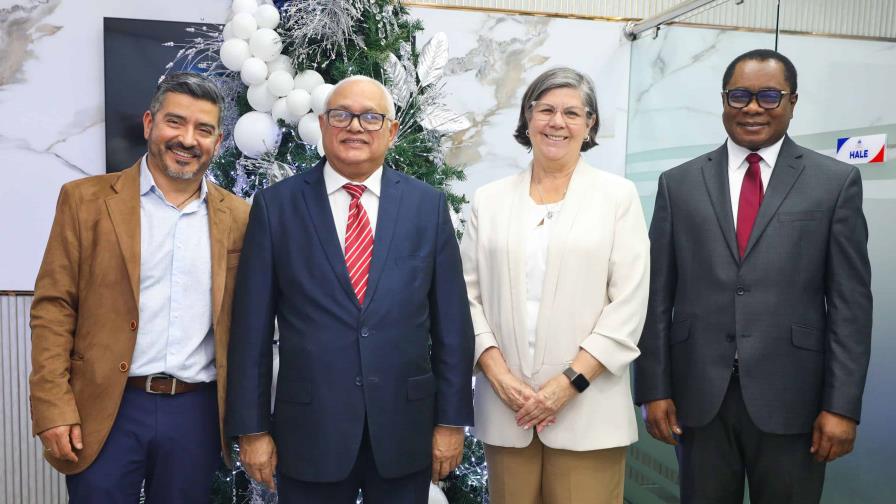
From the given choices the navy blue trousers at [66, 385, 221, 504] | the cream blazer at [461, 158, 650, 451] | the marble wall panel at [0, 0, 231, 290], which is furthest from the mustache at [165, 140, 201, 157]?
the marble wall panel at [0, 0, 231, 290]

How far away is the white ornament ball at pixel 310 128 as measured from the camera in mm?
2584

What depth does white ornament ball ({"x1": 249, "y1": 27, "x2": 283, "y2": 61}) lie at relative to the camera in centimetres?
261

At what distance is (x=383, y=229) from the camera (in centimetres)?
180

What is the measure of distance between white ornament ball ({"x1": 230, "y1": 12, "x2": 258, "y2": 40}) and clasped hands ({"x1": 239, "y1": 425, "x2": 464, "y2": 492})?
153cm

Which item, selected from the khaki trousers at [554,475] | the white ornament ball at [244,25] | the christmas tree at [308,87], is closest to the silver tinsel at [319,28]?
the christmas tree at [308,87]

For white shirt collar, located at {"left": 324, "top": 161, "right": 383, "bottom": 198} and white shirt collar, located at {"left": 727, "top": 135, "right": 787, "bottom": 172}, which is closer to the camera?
white shirt collar, located at {"left": 324, "top": 161, "right": 383, "bottom": 198}

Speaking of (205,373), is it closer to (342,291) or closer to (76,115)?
(342,291)

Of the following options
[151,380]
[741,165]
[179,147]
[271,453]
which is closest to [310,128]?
[179,147]

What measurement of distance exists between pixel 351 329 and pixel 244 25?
1.43 meters

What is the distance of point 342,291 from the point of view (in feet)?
5.73

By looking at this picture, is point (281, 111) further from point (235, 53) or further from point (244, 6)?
point (244, 6)

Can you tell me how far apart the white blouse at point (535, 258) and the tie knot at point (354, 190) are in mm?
468

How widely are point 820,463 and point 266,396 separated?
1.46m

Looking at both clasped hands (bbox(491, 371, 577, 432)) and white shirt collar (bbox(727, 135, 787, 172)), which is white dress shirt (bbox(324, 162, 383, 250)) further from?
white shirt collar (bbox(727, 135, 787, 172))
